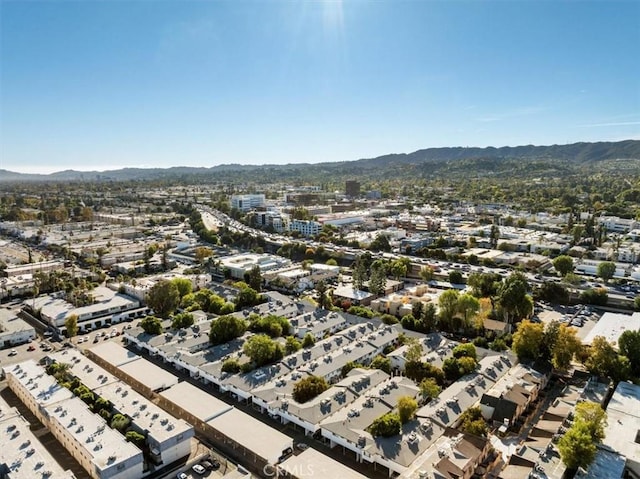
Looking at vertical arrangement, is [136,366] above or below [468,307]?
below

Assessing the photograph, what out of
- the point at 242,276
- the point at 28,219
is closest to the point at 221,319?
the point at 242,276

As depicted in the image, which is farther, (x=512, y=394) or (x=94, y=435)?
(x=512, y=394)

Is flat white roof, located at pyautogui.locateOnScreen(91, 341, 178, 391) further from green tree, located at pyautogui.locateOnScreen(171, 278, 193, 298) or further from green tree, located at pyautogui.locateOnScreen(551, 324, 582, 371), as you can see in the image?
green tree, located at pyautogui.locateOnScreen(551, 324, 582, 371)

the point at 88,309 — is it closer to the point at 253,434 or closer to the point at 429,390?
the point at 253,434

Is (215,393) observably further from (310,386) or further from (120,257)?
(120,257)

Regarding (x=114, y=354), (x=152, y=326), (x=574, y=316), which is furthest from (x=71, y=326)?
(x=574, y=316)

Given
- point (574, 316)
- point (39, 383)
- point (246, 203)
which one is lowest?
point (574, 316)

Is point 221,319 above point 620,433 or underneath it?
above

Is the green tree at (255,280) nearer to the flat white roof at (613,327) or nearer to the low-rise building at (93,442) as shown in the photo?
the low-rise building at (93,442)

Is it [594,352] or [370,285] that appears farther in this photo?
[370,285]
